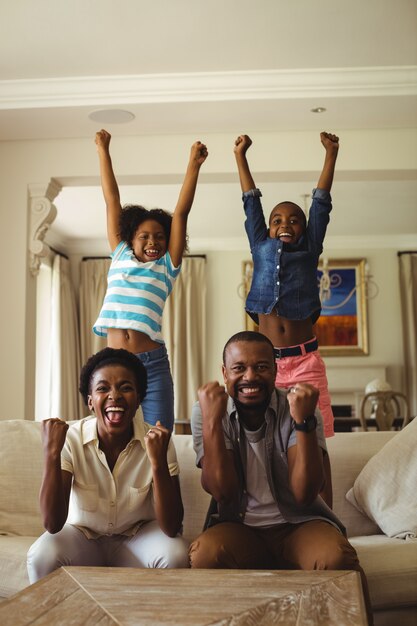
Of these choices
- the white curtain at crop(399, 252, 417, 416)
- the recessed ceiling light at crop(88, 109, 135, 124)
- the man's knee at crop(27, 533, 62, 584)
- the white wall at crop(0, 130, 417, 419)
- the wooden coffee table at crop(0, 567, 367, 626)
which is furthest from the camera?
the white curtain at crop(399, 252, 417, 416)

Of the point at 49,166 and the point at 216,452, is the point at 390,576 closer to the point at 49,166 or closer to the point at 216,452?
the point at 216,452

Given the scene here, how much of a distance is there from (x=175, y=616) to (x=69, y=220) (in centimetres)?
659

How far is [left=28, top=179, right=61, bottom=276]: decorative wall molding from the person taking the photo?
185 inches

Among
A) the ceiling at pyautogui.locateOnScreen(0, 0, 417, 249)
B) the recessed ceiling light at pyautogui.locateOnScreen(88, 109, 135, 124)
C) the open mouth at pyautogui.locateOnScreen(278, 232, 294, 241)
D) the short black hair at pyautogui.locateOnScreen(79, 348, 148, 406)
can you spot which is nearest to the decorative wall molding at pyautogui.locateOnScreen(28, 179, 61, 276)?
the ceiling at pyautogui.locateOnScreen(0, 0, 417, 249)

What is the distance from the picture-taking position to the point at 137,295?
273cm

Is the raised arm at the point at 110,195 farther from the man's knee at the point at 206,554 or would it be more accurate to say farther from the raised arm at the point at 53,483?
Answer: the man's knee at the point at 206,554

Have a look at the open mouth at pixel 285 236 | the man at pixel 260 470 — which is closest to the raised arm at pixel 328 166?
the open mouth at pixel 285 236

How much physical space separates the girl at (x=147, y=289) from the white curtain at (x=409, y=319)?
19.3 feet

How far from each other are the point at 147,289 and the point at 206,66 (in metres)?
1.85

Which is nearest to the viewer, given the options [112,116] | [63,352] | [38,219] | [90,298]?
[112,116]

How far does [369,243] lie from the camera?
8406 mm

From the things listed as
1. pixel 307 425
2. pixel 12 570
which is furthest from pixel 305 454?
pixel 12 570

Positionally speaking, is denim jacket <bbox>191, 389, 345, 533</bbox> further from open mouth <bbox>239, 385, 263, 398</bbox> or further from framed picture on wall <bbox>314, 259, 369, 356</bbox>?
framed picture on wall <bbox>314, 259, 369, 356</bbox>

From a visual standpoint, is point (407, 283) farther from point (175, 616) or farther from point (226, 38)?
point (175, 616)
